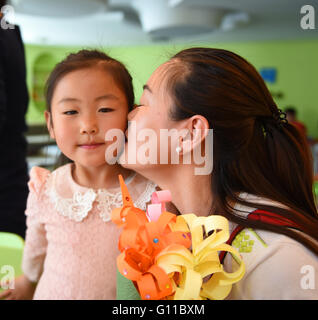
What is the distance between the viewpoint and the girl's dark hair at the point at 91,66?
1.79ft

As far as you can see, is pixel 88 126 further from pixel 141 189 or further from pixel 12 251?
pixel 12 251

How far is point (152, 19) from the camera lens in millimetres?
3592

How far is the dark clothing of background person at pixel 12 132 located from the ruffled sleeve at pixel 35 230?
5.5 inches

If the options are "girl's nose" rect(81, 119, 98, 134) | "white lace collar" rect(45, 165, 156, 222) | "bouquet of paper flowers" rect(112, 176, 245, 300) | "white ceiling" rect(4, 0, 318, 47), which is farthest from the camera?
"white ceiling" rect(4, 0, 318, 47)

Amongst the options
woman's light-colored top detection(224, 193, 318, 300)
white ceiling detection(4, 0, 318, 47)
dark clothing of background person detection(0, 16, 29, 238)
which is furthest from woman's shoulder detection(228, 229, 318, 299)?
white ceiling detection(4, 0, 318, 47)

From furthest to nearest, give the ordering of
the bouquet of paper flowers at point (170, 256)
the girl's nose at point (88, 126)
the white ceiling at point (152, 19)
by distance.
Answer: the white ceiling at point (152, 19) < the girl's nose at point (88, 126) < the bouquet of paper flowers at point (170, 256)

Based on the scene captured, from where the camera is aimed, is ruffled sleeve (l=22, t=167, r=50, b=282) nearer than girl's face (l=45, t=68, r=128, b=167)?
No

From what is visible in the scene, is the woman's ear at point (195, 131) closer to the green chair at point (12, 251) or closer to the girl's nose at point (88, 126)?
the girl's nose at point (88, 126)

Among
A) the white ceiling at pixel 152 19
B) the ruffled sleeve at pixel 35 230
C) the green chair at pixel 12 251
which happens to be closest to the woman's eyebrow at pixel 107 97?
the ruffled sleeve at pixel 35 230

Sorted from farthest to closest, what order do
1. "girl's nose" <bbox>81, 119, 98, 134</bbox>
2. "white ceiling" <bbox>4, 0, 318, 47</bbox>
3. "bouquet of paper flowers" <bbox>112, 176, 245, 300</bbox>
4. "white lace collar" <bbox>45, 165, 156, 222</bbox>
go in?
"white ceiling" <bbox>4, 0, 318, 47</bbox>, "white lace collar" <bbox>45, 165, 156, 222</bbox>, "girl's nose" <bbox>81, 119, 98, 134</bbox>, "bouquet of paper flowers" <bbox>112, 176, 245, 300</bbox>

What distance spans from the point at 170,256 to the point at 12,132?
52cm

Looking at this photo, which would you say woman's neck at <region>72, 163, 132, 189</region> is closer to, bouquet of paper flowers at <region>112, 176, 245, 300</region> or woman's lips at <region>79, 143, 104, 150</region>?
woman's lips at <region>79, 143, 104, 150</region>

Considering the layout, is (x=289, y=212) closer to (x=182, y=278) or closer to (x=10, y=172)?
(x=182, y=278)

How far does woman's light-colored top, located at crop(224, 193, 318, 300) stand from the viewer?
471mm
